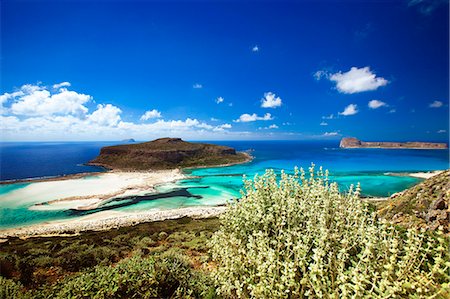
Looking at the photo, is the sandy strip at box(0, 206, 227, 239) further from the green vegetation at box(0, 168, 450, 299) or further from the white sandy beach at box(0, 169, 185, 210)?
the green vegetation at box(0, 168, 450, 299)

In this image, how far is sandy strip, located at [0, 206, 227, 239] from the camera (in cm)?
2589

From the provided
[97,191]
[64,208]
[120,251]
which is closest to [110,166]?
[97,191]

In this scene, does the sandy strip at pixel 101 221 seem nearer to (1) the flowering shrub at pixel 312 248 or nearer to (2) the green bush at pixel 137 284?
(2) the green bush at pixel 137 284

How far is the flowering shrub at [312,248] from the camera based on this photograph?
11.6 feet

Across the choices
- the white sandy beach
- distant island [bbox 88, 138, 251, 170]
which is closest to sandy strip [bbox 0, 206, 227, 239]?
the white sandy beach

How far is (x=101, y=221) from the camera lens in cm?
2956

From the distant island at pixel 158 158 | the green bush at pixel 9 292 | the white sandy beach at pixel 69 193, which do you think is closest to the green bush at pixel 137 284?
the green bush at pixel 9 292

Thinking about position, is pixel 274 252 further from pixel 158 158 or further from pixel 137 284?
pixel 158 158

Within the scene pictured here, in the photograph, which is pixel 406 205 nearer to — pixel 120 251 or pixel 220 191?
pixel 120 251

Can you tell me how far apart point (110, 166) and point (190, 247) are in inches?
3491

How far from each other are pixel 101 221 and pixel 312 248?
3118cm

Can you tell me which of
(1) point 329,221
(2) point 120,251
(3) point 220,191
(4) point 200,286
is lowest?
(3) point 220,191

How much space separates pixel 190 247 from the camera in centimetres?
1297

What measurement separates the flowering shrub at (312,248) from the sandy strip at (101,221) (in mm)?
19799
